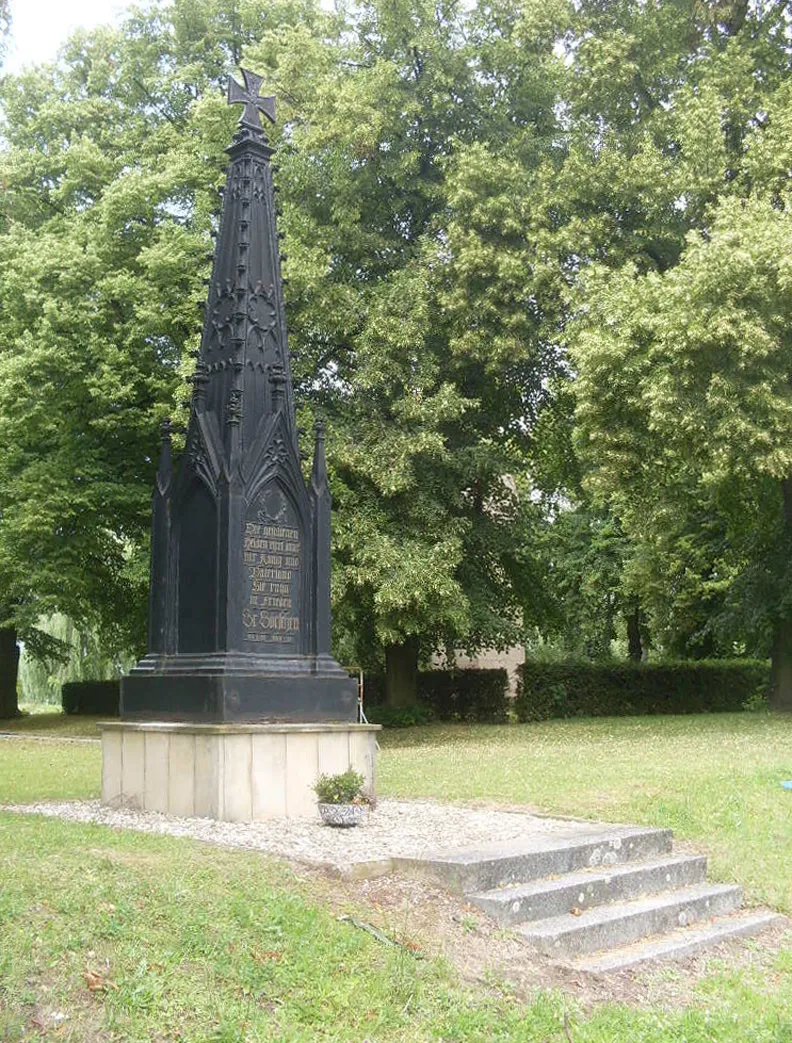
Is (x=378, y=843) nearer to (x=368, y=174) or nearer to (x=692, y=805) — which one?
(x=692, y=805)

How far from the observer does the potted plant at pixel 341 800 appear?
934 cm

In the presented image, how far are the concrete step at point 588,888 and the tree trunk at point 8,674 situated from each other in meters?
26.8

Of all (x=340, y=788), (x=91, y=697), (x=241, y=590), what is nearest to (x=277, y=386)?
(x=241, y=590)

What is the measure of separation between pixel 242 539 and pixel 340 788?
254cm

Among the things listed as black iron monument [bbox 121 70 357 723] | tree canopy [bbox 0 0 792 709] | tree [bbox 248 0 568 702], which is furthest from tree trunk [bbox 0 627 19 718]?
black iron monument [bbox 121 70 357 723]

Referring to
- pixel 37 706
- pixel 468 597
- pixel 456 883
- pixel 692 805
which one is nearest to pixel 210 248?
pixel 468 597

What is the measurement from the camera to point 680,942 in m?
7.49

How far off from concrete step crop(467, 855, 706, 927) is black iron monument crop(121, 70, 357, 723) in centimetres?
340

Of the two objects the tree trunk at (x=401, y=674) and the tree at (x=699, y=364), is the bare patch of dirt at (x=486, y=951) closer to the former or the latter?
the tree at (x=699, y=364)

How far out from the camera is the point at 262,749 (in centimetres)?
1002

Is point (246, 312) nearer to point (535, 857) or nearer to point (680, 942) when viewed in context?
point (535, 857)

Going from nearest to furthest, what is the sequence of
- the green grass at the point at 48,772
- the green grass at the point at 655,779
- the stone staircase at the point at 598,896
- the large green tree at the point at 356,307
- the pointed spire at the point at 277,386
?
the stone staircase at the point at 598,896
the green grass at the point at 655,779
the pointed spire at the point at 277,386
the green grass at the point at 48,772
the large green tree at the point at 356,307

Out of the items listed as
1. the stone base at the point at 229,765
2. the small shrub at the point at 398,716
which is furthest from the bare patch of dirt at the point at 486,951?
the small shrub at the point at 398,716

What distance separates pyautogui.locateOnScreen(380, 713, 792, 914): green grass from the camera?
10.1 meters
